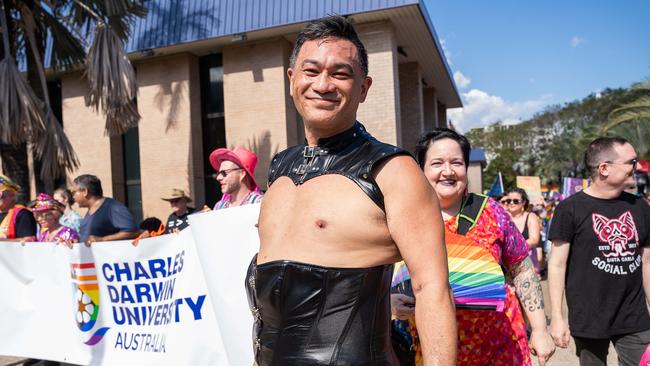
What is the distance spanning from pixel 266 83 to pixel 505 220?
977 centimetres

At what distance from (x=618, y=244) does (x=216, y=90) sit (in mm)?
11512

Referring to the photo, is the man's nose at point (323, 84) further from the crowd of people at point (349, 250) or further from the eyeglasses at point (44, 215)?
the eyeglasses at point (44, 215)

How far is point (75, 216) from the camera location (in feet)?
22.5

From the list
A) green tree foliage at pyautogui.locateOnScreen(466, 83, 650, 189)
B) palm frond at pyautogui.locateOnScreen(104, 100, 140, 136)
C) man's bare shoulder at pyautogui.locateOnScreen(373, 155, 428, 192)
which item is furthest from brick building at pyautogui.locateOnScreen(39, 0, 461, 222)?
green tree foliage at pyautogui.locateOnScreen(466, 83, 650, 189)

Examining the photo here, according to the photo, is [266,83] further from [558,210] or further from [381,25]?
[558,210]

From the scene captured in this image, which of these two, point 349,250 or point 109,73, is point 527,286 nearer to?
point 349,250

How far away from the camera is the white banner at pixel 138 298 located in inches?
134

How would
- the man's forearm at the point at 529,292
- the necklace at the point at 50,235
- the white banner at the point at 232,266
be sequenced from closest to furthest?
the man's forearm at the point at 529,292 < the white banner at the point at 232,266 < the necklace at the point at 50,235

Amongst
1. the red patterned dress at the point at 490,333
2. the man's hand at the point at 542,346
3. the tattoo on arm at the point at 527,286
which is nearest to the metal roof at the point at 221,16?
the tattoo on arm at the point at 527,286

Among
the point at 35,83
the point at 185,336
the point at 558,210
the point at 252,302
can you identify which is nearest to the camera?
the point at 252,302

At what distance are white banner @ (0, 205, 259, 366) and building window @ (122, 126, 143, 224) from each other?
29.6ft

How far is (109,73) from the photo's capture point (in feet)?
28.5

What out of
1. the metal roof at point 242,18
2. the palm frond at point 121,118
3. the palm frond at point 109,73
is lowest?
the palm frond at point 121,118

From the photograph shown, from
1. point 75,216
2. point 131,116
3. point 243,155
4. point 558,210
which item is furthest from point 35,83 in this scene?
point 558,210
